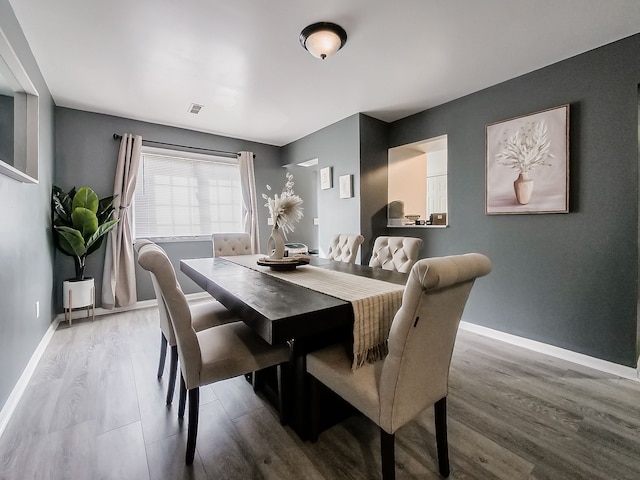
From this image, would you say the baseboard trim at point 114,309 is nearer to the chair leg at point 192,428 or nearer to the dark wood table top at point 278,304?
the dark wood table top at point 278,304

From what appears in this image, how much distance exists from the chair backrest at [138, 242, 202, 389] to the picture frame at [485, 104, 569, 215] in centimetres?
283

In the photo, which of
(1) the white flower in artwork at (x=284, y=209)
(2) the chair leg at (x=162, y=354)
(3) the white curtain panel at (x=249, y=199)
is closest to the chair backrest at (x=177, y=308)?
(2) the chair leg at (x=162, y=354)

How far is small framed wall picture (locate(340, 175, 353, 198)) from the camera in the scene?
3640mm

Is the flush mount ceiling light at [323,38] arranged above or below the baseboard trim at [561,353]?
above

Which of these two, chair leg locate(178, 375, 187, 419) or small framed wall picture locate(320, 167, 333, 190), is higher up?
small framed wall picture locate(320, 167, 333, 190)

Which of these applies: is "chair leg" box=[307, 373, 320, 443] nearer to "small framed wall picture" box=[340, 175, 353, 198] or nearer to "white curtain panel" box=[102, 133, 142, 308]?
"small framed wall picture" box=[340, 175, 353, 198]

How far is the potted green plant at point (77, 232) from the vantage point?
2975 millimetres

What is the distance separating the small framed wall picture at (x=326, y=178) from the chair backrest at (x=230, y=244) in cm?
138

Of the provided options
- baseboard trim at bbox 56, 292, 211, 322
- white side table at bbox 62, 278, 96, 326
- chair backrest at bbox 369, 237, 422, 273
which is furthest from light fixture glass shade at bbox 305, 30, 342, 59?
baseboard trim at bbox 56, 292, 211, 322

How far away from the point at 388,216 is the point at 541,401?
8.13 feet

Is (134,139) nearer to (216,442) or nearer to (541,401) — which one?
(216,442)

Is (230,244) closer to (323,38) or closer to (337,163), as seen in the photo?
(337,163)

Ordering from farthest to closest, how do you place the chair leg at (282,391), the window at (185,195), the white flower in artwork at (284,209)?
the window at (185,195), the white flower in artwork at (284,209), the chair leg at (282,391)

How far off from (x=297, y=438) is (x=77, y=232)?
2.97 m
